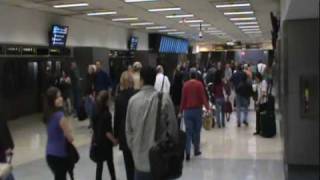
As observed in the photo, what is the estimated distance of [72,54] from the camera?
62.5ft

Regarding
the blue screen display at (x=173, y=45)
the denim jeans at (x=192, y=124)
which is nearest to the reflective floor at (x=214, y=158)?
the denim jeans at (x=192, y=124)

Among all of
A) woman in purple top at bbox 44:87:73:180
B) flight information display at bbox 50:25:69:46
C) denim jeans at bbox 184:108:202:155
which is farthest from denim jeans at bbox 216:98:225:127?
woman in purple top at bbox 44:87:73:180

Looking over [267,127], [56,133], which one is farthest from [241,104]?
[56,133]

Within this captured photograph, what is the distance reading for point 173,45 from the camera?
105 ft

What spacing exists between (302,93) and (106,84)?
5647 mm

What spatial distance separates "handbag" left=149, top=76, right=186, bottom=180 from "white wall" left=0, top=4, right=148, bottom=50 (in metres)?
11.0

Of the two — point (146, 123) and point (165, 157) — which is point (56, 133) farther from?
point (165, 157)

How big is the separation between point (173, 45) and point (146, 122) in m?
28.0

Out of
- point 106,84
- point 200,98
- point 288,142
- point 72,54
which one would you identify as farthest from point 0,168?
point 72,54

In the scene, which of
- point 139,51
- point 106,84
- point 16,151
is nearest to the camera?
point 16,151

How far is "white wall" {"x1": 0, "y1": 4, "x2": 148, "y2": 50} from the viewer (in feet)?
47.1

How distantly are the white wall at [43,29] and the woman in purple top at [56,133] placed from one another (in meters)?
9.46

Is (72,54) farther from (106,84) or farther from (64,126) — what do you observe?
(64,126)

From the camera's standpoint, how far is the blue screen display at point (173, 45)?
2919 cm
